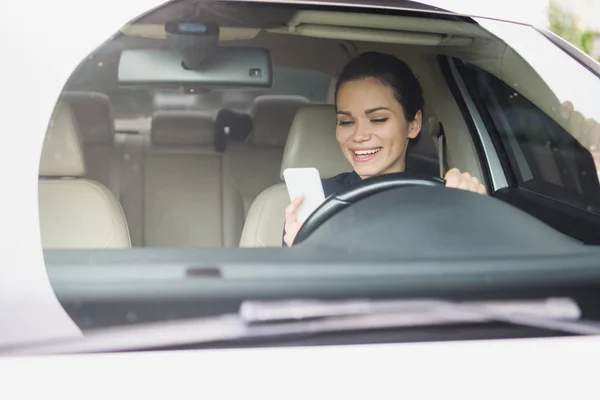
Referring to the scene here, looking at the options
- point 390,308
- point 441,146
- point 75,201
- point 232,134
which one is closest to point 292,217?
point 75,201

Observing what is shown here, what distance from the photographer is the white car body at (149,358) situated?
96 cm

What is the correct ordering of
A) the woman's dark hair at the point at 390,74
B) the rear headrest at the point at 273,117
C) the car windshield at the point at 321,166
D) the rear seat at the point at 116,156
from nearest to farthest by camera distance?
the car windshield at the point at 321,166 < the woman's dark hair at the point at 390,74 < the rear seat at the point at 116,156 < the rear headrest at the point at 273,117

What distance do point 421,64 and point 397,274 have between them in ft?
4.42

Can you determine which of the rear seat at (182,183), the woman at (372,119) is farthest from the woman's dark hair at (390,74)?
the rear seat at (182,183)

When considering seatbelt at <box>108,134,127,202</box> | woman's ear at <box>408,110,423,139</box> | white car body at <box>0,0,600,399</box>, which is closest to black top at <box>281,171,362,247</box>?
woman's ear at <box>408,110,423,139</box>

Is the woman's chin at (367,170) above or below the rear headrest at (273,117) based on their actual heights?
below

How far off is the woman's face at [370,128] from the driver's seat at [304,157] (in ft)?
0.28

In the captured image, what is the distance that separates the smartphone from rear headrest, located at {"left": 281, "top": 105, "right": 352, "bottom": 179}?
0.29m

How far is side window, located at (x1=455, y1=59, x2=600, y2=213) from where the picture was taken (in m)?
1.73

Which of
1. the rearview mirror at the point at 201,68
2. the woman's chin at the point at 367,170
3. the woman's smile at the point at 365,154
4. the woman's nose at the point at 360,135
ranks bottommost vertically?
the woman's chin at the point at 367,170

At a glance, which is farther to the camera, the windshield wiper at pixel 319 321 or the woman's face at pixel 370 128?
the woman's face at pixel 370 128

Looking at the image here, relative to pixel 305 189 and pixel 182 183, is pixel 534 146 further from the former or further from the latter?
pixel 182 183

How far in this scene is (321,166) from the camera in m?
2.12

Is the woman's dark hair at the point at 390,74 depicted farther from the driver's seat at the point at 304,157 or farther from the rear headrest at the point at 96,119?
the rear headrest at the point at 96,119
